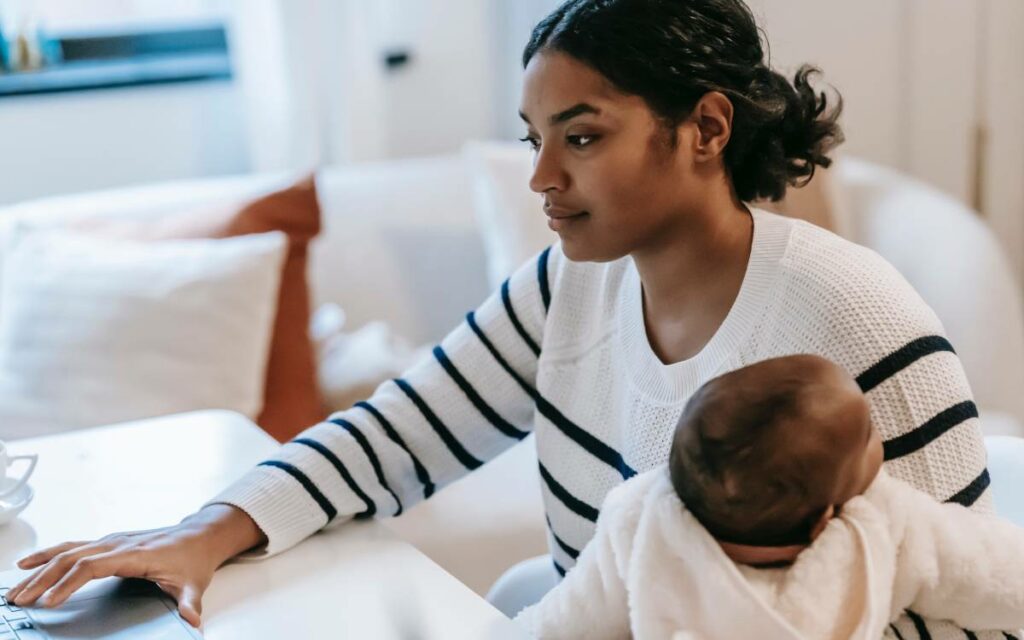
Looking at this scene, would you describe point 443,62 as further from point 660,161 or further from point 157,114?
point 660,161

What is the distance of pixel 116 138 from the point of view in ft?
9.44

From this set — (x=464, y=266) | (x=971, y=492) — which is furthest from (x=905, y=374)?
(x=464, y=266)

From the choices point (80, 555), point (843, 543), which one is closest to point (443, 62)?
point (80, 555)

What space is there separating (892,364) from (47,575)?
70 cm

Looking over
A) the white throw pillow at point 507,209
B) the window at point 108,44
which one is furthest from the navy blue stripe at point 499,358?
the window at point 108,44

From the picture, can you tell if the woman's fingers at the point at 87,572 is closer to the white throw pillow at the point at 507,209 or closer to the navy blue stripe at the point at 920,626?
the navy blue stripe at the point at 920,626

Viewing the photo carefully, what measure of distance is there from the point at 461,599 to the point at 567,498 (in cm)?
28

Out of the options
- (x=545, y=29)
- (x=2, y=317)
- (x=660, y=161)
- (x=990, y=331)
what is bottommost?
(x=990, y=331)

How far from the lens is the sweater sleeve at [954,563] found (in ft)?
3.04

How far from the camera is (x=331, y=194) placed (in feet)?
8.61

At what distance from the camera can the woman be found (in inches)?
42.2

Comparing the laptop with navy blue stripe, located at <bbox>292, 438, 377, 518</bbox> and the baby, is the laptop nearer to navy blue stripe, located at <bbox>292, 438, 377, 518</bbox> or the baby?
navy blue stripe, located at <bbox>292, 438, 377, 518</bbox>

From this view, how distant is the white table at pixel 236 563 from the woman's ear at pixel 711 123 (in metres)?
0.44

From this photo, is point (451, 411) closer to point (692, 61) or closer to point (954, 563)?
point (692, 61)
